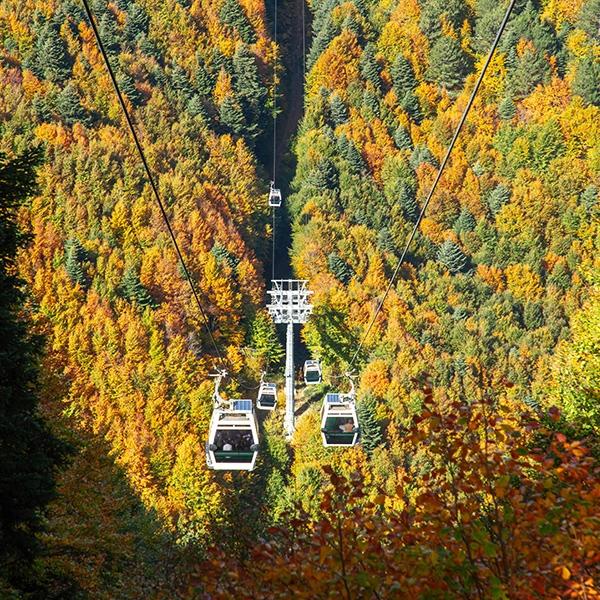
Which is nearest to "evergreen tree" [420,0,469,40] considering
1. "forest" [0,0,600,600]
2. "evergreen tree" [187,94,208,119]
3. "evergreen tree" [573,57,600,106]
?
"forest" [0,0,600,600]

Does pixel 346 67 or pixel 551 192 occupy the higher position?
pixel 346 67

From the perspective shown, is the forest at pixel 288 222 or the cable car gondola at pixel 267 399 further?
the forest at pixel 288 222

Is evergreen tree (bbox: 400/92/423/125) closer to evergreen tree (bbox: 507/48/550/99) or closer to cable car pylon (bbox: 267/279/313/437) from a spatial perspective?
evergreen tree (bbox: 507/48/550/99)

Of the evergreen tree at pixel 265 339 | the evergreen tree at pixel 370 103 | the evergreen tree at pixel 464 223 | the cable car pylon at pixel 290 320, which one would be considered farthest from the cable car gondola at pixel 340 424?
the evergreen tree at pixel 370 103

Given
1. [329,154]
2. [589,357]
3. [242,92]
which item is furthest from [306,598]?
[242,92]

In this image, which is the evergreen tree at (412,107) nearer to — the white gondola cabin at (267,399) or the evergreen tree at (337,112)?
the evergreen tree at (337,112)

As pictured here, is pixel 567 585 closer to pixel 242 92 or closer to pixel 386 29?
pixel 242 92

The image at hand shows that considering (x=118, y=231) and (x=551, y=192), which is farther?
(x=551, y=192)
